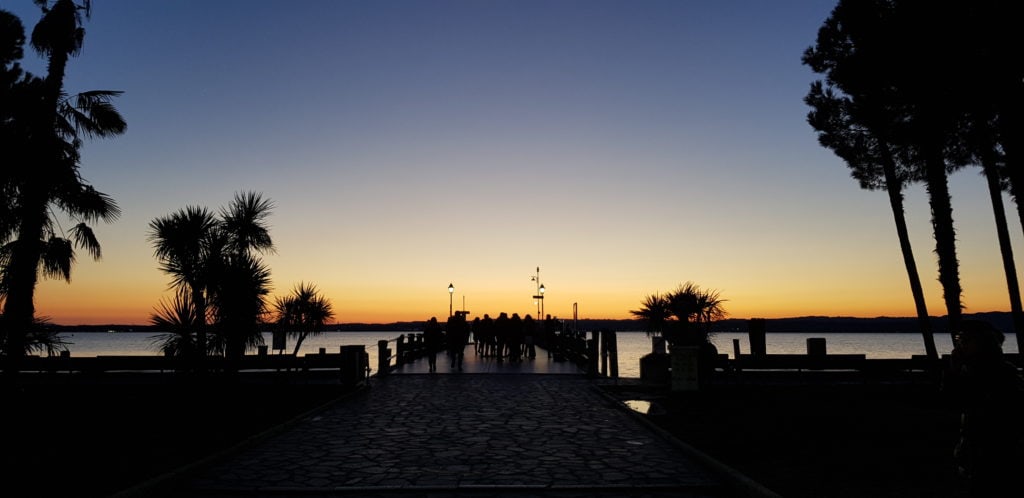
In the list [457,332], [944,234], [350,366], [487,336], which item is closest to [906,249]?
[944,234]

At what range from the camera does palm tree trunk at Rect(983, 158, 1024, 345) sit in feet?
61.4

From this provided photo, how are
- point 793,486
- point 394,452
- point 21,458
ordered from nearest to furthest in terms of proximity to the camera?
point 793,486 → point 21,458 → point 394,452

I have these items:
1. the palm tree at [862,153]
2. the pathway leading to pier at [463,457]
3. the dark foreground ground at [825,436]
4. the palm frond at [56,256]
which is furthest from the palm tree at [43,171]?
the palm tree at [862,153]

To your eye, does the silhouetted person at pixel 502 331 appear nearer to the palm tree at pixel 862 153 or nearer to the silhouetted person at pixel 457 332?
the silhouetted person at pixel 457 332

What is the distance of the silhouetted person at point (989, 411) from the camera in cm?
588

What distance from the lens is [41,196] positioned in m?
15.7

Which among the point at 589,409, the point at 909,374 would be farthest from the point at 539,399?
the point at 909,374

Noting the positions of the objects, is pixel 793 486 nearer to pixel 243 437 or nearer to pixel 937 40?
pixel 243 437

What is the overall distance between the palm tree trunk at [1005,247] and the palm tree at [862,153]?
6.73 ft

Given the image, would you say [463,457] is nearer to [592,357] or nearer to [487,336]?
[592,357]

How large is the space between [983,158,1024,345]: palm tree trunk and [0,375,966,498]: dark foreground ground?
337 centimetres

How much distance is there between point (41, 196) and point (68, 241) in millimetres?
2734

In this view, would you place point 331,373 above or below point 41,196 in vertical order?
below

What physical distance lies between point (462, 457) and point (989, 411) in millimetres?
5794
